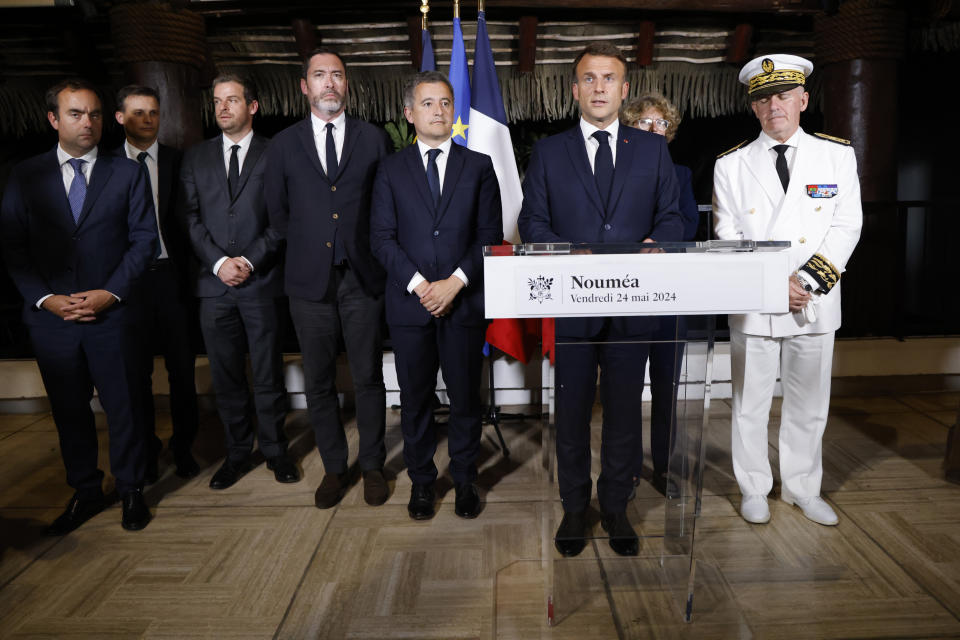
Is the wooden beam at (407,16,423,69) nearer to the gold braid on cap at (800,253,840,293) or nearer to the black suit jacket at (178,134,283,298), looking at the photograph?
the black suit jacket at (178,134,283,298)

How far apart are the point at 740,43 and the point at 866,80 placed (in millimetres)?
719

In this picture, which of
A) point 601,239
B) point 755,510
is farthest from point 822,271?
point 755,510

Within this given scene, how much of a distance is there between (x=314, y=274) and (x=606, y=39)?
8.15 ft

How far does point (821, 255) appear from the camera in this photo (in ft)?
7.01

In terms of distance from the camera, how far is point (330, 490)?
2.52 meters

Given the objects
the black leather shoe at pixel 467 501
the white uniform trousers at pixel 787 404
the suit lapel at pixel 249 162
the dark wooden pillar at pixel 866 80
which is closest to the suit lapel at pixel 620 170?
the white uniform trousers at pixel 787 404

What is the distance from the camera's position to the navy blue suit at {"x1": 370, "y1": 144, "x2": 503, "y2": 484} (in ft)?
7.43

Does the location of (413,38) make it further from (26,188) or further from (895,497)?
(895,497)

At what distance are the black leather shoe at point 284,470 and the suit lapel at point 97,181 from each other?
45.9 inches

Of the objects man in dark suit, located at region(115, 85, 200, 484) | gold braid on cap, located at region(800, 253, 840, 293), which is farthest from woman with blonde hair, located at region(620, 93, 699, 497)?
man in dark suit, located at region(115, 85, 200, 484)

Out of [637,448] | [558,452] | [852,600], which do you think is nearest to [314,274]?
[558,452]

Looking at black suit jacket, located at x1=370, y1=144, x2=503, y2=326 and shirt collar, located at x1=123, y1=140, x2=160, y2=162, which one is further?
shirt collar, located at x1=123, y1=140, x2=160, y2=162

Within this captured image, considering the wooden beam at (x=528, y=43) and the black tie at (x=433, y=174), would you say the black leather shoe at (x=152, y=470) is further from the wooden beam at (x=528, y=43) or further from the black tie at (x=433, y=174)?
the wooden beam at (x=528, y=43)

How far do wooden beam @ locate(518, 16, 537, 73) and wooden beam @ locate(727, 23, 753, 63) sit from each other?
1.15m
